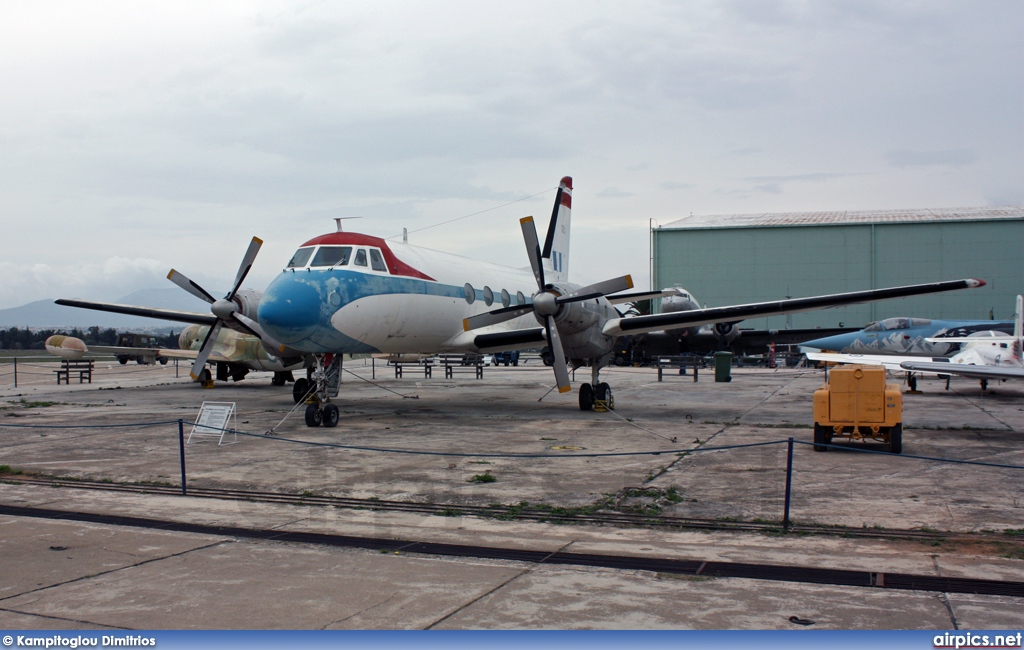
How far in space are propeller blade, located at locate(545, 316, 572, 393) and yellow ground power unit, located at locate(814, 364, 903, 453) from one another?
5.27 m

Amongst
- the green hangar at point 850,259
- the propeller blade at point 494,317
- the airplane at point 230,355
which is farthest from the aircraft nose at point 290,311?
the green hangar at point 850,259

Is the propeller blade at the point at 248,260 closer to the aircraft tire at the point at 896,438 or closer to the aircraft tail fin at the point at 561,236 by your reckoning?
the aircraft tail fin at the point at 561,236

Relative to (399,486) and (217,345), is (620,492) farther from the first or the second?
(217,345)

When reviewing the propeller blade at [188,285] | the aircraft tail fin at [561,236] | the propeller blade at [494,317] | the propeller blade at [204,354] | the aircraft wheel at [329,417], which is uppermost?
the aircraft tail fin at [561,236]

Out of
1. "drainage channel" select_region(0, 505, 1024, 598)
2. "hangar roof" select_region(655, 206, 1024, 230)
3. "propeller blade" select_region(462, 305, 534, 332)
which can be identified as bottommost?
"drainage channel" select_region(0, 505, 1024, 598)

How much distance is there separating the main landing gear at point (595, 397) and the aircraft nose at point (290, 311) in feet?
22.7

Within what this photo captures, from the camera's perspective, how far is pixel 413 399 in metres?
22.0

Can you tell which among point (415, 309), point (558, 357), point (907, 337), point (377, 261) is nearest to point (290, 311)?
point (377, 261)

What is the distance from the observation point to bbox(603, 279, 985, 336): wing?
587 inches

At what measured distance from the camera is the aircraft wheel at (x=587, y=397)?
60.1 feet

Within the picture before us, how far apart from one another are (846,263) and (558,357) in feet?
158

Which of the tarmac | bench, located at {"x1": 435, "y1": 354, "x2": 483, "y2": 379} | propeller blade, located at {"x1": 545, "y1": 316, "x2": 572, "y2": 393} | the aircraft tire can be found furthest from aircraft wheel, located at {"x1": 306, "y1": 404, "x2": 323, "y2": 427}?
bench, located at {"x1": 435, "y1": 354, "x2": 483, "y2": 379}

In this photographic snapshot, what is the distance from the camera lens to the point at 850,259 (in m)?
57.3

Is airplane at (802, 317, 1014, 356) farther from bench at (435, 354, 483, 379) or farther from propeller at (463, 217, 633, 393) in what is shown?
propeller at (463, 217, 633, 393)
